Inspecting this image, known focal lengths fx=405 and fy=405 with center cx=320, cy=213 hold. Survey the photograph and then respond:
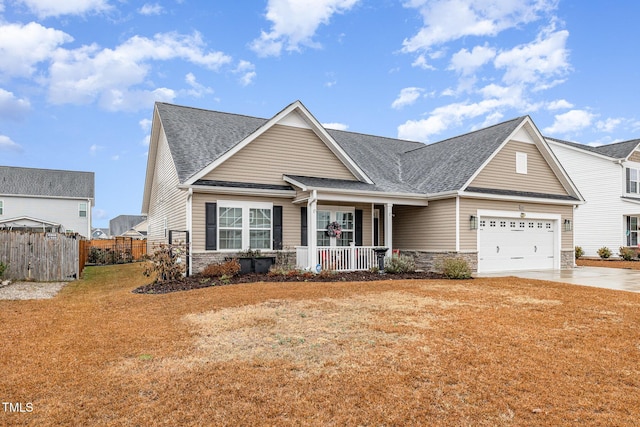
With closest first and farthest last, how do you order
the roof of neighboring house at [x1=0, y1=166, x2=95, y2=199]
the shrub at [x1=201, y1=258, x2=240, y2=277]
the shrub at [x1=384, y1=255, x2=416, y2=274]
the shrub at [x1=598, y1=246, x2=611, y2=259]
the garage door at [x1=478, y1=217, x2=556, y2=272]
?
the shrub at [x1=201, y1=258, x2=240, y2=277]
the shrub at [x1=384, y1=255, x2=416, y2=274]
the garage door at [x1=478, y1=217, x2=556, y2=272]
the shrub at [x1=598, y1=246, x2=611, y2=259]
the roof of neighboring house at [x1=0, y1=166, x2=95, y2=199]

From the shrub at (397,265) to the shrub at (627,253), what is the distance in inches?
639

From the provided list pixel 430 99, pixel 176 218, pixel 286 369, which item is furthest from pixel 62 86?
pixel 286 369

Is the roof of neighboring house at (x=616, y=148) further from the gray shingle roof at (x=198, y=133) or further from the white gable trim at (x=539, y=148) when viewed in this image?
the gray shingle roof at (x=198, y=133)

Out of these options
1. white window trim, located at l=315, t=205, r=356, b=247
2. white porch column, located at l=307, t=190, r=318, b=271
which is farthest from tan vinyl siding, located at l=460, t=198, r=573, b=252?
white porch column, located at l=307, t=190, r=318, b=271

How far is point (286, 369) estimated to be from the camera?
15.2 ft

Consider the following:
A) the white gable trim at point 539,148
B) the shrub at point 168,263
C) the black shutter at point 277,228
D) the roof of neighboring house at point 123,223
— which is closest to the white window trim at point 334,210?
the black shutter at point 277,228

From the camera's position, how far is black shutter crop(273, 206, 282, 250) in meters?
14.7

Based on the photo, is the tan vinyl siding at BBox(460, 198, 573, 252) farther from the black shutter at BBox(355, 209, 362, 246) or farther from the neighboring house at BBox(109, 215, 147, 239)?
the neighboring house at BBox(109, 215, 147, 239)

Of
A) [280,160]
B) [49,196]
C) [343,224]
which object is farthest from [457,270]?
[49,196]

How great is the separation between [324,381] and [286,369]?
57 cm

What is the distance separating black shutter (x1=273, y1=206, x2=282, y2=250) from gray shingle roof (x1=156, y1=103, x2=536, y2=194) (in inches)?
63.2

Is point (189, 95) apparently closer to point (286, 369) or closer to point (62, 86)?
point (62, 86)

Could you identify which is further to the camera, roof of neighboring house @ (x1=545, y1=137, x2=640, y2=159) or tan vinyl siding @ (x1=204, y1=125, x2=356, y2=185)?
roof of neighboring house @ (x1=545, y1=137, x2=640, y2=159)

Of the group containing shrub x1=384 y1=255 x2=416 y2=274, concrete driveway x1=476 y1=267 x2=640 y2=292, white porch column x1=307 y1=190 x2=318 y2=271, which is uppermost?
white porch column x1=307 y1=190 x2=318 y2=271
